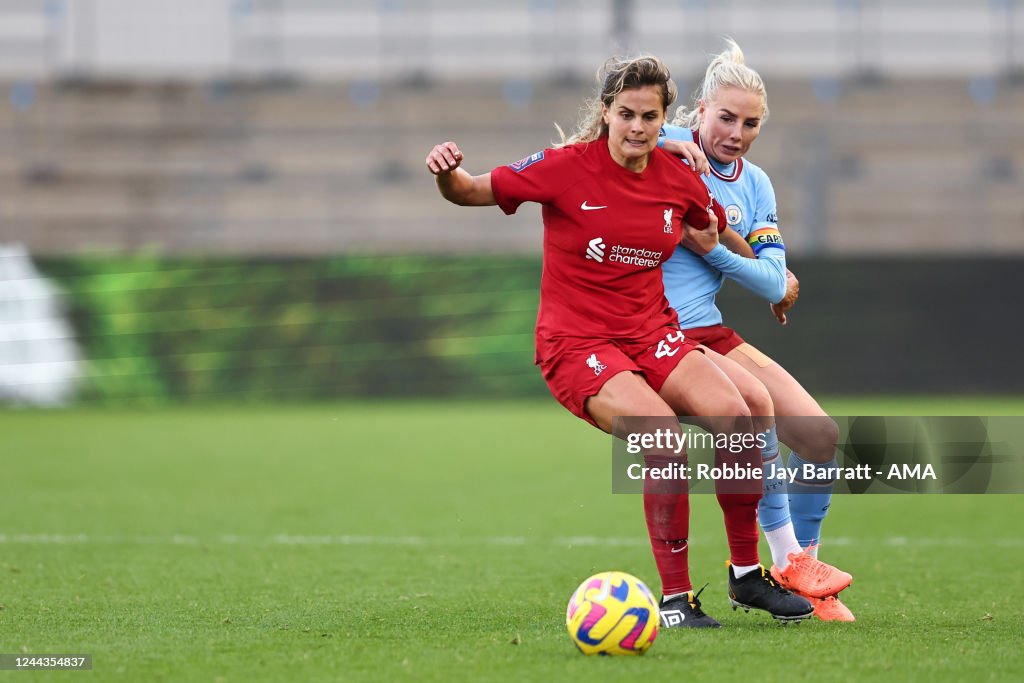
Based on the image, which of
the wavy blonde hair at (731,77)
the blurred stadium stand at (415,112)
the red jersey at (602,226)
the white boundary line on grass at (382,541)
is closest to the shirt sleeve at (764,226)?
the wavy blonde hair at (731,77)

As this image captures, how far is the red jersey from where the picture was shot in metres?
5.03

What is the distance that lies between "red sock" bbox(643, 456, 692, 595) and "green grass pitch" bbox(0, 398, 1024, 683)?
0.90 feet

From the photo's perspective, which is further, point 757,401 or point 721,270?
point 721,270

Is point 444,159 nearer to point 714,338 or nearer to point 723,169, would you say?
point 723,169

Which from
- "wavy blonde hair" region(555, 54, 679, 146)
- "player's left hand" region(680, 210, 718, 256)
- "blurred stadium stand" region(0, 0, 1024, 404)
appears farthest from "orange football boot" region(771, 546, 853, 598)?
"blurred stadium stand" region(0, 0, 1024, 404)

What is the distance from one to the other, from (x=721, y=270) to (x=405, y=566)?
2.25 m

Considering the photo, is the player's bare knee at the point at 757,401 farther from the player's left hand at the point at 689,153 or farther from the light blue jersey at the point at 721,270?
the player's left hand at the point at 689,153

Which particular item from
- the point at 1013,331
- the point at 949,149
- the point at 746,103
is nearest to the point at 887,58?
the point at 949,149

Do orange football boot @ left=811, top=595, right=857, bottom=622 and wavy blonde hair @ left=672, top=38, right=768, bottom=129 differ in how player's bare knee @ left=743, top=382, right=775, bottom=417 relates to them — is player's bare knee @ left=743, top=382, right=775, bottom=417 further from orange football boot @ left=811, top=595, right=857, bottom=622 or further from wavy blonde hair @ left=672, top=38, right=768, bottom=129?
wavy blonde hair @ left=672, top=38, right=768, bottom=129

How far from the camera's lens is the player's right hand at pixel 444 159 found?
15.8 feet

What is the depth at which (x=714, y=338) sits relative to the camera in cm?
563

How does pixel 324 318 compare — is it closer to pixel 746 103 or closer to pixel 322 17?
pixel 322 17

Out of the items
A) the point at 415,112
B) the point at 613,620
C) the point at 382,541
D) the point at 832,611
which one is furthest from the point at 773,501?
the point at 415,112

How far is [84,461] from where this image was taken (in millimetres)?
11344
